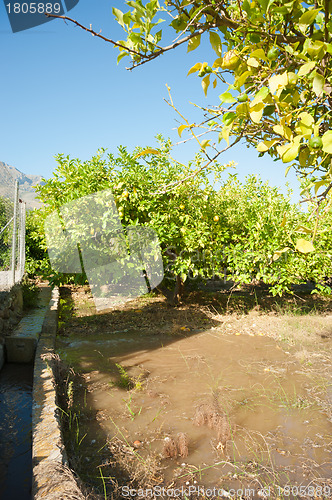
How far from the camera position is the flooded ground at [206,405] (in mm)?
2443

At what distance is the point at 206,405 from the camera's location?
325 cm

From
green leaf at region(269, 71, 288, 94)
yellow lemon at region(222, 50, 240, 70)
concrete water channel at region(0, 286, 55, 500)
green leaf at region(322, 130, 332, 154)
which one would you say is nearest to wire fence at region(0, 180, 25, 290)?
concrete water channel at region(0, 286, 55, 500)

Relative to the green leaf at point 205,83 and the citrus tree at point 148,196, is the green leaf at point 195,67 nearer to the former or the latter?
the green leaf at point 205,83

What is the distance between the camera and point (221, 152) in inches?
55.8

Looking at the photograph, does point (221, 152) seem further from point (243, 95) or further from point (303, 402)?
point (303, 402)

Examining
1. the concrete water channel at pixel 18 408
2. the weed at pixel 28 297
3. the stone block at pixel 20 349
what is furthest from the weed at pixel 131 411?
the weed at pixel 28 297

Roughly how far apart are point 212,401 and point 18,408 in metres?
1.96

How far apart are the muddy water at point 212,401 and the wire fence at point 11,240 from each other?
1.69 meters

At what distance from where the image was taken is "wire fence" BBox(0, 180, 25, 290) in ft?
19.1

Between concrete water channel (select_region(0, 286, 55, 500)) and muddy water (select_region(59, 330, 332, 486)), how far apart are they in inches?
23.8

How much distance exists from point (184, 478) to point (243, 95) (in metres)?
2.44

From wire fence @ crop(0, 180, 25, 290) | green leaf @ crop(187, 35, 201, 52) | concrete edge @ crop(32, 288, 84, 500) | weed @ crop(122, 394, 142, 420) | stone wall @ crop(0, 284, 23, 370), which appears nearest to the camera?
green leaf @ crop(187, 35, 201, 52)

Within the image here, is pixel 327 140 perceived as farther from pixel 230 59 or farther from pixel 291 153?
pixel 230 59

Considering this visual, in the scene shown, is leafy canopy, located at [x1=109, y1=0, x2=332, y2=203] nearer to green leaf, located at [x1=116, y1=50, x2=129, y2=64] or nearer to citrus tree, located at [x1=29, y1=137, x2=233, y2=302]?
green leaf, located at [x1=116, y1=50, x2=129, y2=64]
